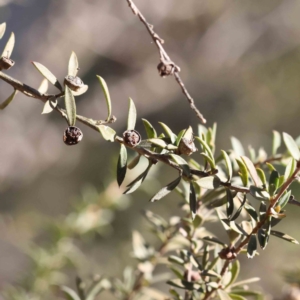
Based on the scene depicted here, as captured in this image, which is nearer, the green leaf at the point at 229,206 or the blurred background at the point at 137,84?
the green leaf at the point at 229,206

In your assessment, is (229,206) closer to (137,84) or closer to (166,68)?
(166,68)

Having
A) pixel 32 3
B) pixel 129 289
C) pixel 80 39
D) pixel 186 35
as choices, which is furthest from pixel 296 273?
pixel 32 3

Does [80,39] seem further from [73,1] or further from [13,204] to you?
[13,204]

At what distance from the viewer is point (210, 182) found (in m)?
0.25

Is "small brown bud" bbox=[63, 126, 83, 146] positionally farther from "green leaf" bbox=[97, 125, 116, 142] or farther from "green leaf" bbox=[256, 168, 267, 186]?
"green leaf" bbox=[256, 168, 267, 186]

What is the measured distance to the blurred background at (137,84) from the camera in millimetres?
1203

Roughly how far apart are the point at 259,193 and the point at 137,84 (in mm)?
1171

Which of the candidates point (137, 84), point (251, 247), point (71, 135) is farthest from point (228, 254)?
point (137, 84)

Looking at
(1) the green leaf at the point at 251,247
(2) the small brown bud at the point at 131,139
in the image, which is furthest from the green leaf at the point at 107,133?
(1) the green leaf at the point at 251,247

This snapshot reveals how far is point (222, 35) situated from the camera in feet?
4.89

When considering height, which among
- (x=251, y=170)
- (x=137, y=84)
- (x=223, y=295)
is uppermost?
Result: (x=251, y=170)

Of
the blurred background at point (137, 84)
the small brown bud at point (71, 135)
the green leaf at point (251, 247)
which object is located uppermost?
the small brown bud at point (71, 135)

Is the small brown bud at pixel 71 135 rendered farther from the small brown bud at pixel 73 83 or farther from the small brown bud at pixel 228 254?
the small brown bud at pixel 228 254

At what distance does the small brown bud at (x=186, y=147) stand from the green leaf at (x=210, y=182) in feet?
0.07
